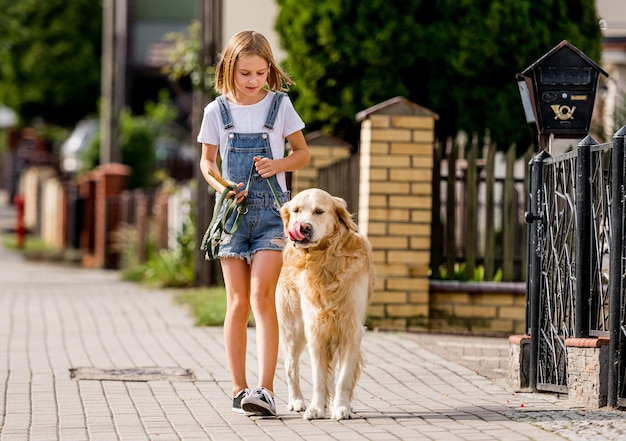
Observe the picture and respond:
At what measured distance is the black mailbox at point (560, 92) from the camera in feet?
28.1

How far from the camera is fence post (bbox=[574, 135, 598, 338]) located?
24.0 ft

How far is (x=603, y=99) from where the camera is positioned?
1741 cm

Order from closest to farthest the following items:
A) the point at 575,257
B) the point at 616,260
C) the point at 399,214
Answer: the point at 616,260 → the point at 575,257 → the point at 399,214

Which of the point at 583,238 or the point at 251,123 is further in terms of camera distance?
the point at 583,238

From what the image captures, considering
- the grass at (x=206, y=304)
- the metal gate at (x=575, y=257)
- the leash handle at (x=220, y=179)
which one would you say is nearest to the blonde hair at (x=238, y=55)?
the leash handle at (x=220, y=179)

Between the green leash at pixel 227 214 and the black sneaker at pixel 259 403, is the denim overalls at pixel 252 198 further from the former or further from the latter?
the black sneaker at pixel 259 403

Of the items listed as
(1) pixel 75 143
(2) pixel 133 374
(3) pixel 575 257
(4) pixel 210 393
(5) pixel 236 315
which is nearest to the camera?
(5) pixel 236 315

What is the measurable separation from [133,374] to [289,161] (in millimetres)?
2327

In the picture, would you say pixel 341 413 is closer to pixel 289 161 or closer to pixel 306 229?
pixel 306 229

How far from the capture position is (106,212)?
21.3 m

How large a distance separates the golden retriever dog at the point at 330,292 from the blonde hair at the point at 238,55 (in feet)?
2.43

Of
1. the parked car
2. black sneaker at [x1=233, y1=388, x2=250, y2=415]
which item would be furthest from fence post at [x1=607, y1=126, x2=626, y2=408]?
the parked car

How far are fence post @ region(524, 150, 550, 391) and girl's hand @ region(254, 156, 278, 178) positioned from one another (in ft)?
5.69

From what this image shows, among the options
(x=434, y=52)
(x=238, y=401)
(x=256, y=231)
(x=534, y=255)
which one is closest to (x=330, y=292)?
(x=256, y=231)
